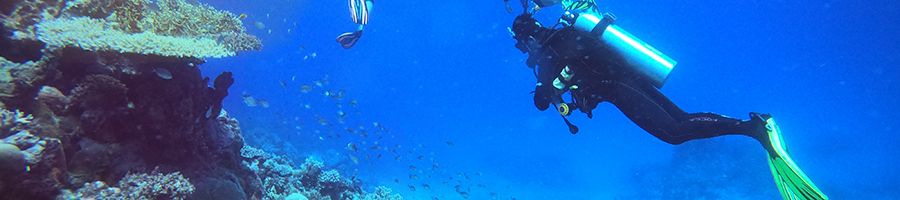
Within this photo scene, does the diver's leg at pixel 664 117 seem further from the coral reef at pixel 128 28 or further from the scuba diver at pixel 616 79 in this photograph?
the coral reef at pixel 128 28

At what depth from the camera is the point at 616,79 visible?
5668 millimetres

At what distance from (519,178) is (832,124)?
40137mm

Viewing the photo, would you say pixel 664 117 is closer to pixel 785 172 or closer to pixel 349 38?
pixel 785 172

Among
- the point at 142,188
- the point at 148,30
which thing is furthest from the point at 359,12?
the point at 148,30

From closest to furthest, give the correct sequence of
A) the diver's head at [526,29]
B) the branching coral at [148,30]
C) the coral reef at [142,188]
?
the coral reef at [142,188] → the branching coral at [148,30] → the diver's head at [526,29]

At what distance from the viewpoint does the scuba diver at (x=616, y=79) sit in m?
5.47

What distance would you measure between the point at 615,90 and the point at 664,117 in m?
0.67

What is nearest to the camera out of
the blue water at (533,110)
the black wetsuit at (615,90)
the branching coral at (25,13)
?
the branching coral at (25,13)

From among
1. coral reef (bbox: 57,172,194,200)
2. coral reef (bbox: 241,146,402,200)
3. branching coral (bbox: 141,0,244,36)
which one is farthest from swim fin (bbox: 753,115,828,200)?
coral reef (bbox: 241,146,402,200)

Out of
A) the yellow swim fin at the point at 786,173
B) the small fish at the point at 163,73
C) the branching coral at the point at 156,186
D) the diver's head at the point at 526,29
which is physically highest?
the diver's head at the point at 526,29

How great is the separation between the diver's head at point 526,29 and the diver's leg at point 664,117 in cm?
119

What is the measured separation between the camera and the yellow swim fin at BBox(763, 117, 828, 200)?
184 inches

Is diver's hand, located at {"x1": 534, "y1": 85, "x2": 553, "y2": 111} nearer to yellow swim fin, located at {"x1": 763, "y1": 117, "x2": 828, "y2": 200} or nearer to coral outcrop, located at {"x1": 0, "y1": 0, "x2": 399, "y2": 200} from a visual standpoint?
yellow swim fin, located at {"x1": 763, "y1": 117, "x2": 828, "y2": 200}

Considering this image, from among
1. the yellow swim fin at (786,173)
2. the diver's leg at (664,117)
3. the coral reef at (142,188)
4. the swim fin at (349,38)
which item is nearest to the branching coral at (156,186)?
the coral reef at (142,188)
